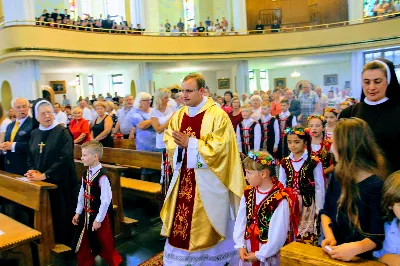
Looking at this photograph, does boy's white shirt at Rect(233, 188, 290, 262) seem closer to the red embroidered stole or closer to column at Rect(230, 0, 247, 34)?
the red embroidered stole

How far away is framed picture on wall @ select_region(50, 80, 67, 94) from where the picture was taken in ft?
61.7

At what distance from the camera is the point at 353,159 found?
1915 mm

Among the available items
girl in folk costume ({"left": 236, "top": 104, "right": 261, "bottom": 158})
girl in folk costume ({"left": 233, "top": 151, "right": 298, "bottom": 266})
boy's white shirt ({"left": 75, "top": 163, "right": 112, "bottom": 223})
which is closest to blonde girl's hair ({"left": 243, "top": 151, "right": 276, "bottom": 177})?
girl in folk costume ({"left": 233, "top": 151, "right": 298, "bottom": 266})

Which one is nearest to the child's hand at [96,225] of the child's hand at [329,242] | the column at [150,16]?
the child's hand at [329,242]

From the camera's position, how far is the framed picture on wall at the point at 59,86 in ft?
61.7

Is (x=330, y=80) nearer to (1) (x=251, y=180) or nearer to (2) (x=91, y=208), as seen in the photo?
(2) (x=91, y=208)

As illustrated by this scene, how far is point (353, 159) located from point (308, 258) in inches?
21.9

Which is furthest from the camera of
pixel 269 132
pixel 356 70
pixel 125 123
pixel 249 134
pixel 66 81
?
pixel 66 81

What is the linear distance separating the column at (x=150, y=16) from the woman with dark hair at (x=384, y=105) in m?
16.4

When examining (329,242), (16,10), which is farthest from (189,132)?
(16,10)

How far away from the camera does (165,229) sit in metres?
3.53

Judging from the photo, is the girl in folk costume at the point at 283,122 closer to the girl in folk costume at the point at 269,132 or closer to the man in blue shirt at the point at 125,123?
the girl in folk costume at the point at 269,132

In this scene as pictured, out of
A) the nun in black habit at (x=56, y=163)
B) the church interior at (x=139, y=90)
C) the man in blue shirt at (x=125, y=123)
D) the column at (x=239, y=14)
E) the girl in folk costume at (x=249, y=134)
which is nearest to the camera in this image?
the church interior at (x=139, y=90)

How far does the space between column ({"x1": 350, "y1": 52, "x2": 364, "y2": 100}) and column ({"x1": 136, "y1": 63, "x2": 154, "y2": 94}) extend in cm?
1005
